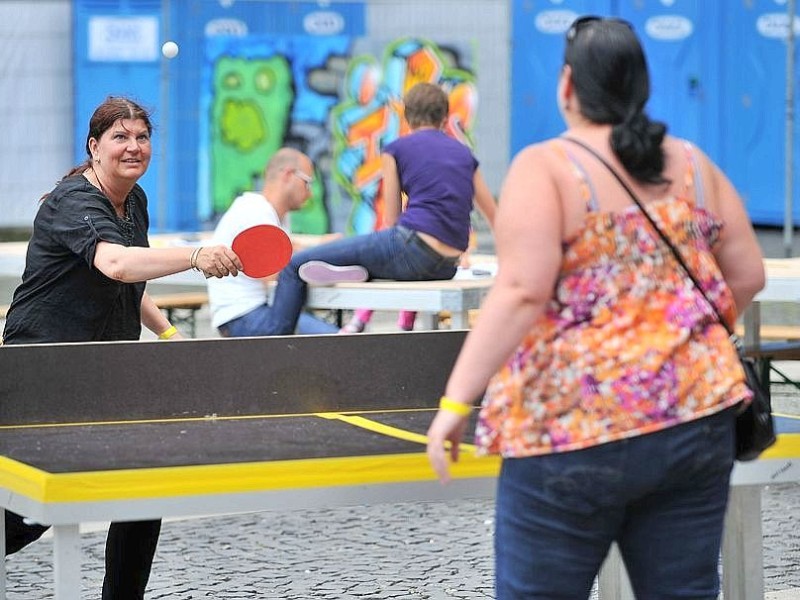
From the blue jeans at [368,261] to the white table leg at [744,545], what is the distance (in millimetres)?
3726

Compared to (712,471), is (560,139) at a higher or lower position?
higher

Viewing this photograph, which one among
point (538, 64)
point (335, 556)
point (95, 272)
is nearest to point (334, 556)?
point (335, 556)

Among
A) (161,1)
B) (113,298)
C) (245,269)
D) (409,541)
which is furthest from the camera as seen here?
(161,1)

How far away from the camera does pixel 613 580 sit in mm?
4512

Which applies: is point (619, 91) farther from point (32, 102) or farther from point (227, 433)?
point (32, 102)

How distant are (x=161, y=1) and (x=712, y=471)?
12978mm

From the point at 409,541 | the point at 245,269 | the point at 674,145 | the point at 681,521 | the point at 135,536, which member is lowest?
the point at 409,541

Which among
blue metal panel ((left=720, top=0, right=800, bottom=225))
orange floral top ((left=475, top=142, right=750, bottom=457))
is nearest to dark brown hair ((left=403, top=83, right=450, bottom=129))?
orange floral top ((left=475, top=142, right=750, bottom=457))

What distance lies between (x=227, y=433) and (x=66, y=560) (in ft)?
2.46

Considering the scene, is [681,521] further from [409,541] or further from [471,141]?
[471,141]

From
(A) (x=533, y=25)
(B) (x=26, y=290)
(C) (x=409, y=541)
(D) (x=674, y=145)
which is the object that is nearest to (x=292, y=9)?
(A) (x=533, y=25)

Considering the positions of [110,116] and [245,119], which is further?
[245,119]

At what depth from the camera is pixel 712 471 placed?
2918mm

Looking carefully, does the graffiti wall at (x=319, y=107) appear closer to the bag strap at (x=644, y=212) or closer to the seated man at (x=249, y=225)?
the seated man at (x=249, y=225)
